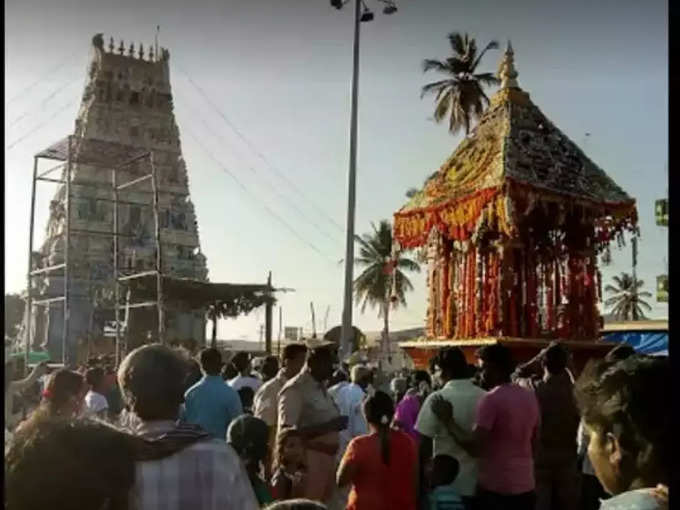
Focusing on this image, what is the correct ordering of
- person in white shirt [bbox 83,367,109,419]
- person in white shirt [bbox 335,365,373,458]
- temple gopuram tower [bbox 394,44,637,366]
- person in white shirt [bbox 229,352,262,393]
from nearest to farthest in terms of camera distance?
person in white shirt [bbox 335,365,373,458] → person in white shirt [bbox 83,367,109,419] → person in white shirt [bbox 229,352,262,393] → temple gopuram tower [bbox 394,44,637,366]

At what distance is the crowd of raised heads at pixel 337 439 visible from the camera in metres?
2.03

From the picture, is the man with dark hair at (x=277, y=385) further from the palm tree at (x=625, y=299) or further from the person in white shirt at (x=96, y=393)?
the palm tree at (x=625, y=299)

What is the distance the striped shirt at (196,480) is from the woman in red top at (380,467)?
5.61ft

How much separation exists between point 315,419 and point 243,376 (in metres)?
2.87

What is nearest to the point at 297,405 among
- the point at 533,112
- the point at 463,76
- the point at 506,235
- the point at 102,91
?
the point at 506,235

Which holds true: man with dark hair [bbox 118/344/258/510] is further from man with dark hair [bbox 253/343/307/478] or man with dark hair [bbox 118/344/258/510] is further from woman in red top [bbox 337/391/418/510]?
man with dark hair [bbox 253/343/307/478]

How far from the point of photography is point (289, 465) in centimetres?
545

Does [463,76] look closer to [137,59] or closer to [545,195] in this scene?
[545,195]

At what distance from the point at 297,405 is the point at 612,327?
18889 mm

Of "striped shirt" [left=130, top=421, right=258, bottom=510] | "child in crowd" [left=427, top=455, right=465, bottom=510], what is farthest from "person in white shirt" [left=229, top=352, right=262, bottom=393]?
"striped shirt" [left=130, top=421, right=258, bottom=510]

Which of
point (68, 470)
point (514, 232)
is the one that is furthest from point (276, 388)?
point (514, 232)

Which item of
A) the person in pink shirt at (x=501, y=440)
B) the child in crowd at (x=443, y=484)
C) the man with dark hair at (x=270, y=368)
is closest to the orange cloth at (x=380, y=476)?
the child in crowd at (x=443, y=484)

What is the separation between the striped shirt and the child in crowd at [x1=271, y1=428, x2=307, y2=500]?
8.20 feet

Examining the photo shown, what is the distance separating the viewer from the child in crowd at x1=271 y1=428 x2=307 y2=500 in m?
5.27
